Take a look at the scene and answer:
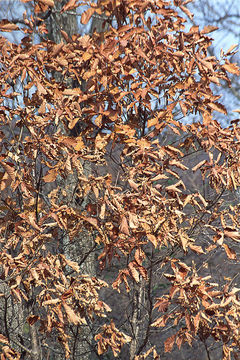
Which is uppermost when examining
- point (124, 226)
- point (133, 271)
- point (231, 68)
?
point (231, 68)

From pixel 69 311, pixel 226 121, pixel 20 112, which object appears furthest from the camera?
pixel 226 121

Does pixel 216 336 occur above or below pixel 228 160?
below

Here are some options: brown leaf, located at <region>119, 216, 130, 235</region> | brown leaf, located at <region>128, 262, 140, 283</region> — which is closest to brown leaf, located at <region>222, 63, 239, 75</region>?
brown leaf, located at <region>119, 216, 130, 235</region>

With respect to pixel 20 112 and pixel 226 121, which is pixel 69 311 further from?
pixel 226 121

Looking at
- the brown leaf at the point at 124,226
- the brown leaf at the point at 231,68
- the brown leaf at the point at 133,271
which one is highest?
the brown leaf at the point at 231,68

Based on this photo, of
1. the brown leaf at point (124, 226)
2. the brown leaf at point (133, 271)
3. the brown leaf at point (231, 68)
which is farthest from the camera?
the brown leaf at point (231, 68)

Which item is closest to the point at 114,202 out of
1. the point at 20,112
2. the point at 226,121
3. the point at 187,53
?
the point at 20,112

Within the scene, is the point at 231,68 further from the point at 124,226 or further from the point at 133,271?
the point at 133,271

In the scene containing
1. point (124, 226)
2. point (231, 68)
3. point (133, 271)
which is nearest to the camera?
point (124, 226)

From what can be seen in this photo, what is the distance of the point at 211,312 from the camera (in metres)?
2.24

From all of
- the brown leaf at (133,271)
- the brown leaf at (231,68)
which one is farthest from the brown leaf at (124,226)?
the brown leaf at (231,68)

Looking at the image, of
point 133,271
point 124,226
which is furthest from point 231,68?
point 133,271

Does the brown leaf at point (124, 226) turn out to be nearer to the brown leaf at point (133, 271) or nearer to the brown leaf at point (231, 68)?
the brown leaf at point (133, 271)

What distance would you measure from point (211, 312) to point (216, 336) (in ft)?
1.32
